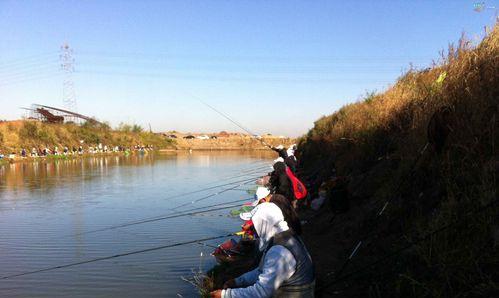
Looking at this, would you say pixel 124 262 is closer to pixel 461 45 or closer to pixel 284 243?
pixel 284 243

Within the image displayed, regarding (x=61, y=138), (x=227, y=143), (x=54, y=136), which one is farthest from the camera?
(x=227, y=143)

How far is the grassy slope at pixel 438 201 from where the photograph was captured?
3.60 meters

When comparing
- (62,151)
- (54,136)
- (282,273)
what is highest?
(54,136)

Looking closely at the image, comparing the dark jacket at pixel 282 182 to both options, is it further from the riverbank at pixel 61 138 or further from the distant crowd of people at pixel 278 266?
the riverbank at pixel 61 138

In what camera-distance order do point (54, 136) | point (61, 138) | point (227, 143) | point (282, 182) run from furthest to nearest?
point (227, 143)
point (61, 138)
point (54, 136)
point (282, 182)

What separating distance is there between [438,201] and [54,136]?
52581mm

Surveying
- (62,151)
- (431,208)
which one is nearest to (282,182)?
(431,208)

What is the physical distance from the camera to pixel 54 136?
165ft

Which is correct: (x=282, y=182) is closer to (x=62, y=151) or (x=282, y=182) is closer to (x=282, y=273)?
(x=282, y=273)

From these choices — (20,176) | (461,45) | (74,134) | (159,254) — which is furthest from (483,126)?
(74,134)

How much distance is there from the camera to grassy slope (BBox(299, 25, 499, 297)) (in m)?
3.60

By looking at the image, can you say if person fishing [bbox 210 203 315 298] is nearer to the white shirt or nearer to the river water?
the white shirt

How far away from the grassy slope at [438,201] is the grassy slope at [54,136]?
41298 millimetres

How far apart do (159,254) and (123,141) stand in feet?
209
